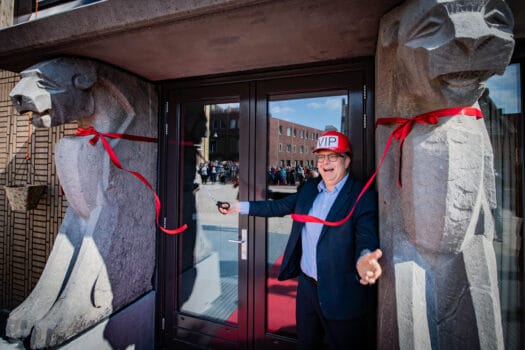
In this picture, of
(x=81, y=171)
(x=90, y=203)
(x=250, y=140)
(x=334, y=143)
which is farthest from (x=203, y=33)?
(x=90, y=203)

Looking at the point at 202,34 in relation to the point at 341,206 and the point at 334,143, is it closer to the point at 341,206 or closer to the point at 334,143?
the point at 334,143

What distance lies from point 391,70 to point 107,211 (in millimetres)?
2376

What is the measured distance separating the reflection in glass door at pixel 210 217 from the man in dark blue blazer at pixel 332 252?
0.81m

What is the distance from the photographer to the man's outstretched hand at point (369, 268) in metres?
1.35

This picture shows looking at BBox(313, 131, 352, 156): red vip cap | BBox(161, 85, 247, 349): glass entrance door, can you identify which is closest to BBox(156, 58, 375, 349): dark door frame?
BBox(161, 85, 247, 349): glass entrance door

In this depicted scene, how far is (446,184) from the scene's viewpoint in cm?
129

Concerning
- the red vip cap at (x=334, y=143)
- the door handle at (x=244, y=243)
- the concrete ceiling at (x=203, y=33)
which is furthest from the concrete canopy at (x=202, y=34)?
the door handle at (x=244, y=243)

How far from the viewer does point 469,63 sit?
115cm

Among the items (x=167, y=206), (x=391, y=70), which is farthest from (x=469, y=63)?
(x=167, y=206)

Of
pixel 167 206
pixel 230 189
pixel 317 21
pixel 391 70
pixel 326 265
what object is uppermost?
pixel 317 21

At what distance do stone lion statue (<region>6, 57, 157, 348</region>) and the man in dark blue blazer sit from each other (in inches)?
58.0

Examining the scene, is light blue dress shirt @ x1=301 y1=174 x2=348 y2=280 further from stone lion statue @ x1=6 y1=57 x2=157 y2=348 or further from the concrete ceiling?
stone lion statue @ x1=6 y1=57 x2=157 y2=348

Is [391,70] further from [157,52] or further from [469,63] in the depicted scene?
[157,52]

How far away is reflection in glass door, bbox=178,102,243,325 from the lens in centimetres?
254
